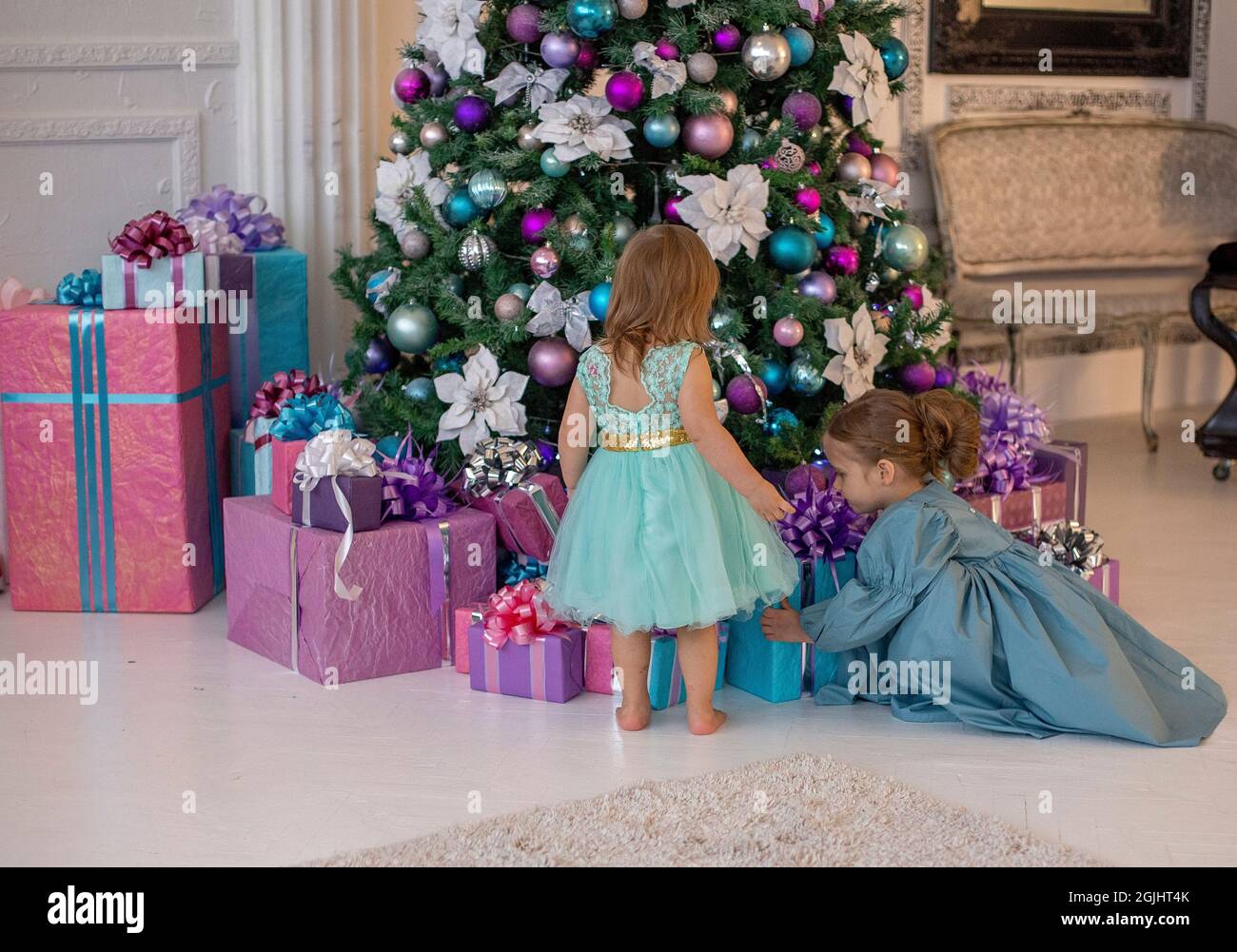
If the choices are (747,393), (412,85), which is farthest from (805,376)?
(412,85)

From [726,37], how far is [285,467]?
4.45 feet

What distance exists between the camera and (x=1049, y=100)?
5.88 m

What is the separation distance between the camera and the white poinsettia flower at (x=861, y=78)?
131 inches

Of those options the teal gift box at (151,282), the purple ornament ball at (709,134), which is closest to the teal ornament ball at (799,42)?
the purple ornament ball at (709,134)

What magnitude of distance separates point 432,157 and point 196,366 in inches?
30.7

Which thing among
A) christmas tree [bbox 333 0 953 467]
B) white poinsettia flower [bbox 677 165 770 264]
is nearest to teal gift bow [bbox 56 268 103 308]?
christmas tree [bbox 333 0 953 467]

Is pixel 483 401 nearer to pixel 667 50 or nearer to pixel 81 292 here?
pixel 667 50

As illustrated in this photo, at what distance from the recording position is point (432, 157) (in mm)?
3412

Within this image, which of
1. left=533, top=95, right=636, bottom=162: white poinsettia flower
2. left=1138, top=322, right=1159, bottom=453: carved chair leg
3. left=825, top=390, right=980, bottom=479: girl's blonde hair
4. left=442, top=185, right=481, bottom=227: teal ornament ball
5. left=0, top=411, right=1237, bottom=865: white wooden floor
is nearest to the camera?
left=0, top=411, right=1237, bottom=865: white wooden floor

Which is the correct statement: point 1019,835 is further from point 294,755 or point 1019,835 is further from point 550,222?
point 550,222

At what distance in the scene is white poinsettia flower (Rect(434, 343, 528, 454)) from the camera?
129 inches

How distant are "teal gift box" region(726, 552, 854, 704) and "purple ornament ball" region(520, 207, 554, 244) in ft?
3.08

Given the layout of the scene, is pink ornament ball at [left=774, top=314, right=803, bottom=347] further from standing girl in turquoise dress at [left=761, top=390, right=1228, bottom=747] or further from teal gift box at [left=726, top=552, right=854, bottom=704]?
teal gift box at [left=726, top=552, right=854, bottom=704]
